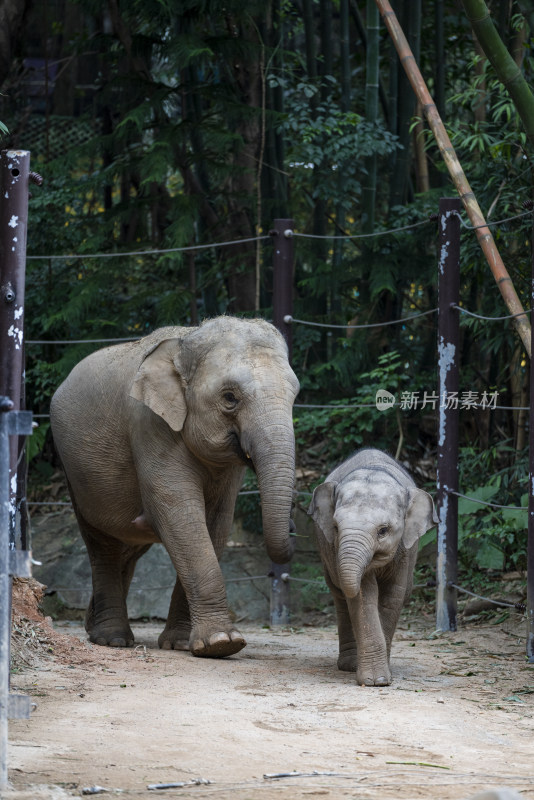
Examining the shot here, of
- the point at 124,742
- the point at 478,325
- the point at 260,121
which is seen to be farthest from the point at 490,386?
the point at 124,742

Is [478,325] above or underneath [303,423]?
above

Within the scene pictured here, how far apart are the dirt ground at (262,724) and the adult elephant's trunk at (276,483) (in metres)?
0.64

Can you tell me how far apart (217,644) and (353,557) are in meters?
1.24

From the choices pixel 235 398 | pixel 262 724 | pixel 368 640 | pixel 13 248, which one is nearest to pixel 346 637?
pixel 368 640

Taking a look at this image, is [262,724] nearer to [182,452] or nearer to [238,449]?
[238,449]

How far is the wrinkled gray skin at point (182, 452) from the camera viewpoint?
5734mm

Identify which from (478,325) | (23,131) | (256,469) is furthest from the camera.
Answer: (23,131)

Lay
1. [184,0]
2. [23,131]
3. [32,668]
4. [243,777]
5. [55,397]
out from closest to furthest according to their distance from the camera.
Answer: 1. [243,777]
2. [32,668]
3. [55,397]
4. [184,0]
5. [23,131]

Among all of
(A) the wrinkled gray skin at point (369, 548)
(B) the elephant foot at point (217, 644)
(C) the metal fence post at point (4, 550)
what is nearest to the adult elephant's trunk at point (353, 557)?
(A) the wrinkled gray skin at point (369, 548)

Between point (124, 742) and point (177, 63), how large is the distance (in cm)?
630

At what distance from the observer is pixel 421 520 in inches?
216

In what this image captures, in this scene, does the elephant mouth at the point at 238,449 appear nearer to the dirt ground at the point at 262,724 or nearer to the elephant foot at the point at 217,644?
the elephant foot at the point at 217,644

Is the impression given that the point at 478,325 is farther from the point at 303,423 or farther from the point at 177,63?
the point at 177,63

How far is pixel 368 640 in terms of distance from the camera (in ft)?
17.1
